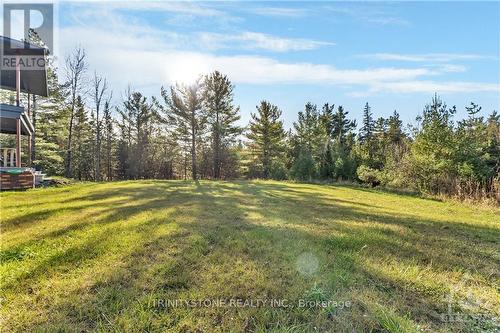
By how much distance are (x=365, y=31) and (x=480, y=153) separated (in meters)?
10.7

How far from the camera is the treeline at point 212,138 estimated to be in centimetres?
1672

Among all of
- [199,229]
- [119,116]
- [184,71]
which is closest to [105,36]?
[199,229]

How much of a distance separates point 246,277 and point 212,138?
25.6m

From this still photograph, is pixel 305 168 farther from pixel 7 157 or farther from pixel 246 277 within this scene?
pixel 246 277

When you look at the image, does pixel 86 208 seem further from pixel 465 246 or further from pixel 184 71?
pixel 184 71

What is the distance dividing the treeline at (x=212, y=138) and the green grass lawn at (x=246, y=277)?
13073mm

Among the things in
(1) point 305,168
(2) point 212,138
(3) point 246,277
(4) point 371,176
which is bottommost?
(3) point 246,277

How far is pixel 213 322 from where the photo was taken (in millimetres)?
1977

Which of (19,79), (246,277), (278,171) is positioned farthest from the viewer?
(278,171)

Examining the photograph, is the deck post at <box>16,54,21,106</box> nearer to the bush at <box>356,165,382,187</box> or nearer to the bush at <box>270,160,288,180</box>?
the bush at <box>356,165,382,187</box>

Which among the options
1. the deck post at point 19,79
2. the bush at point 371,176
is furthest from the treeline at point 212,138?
the deck post at point 19,79

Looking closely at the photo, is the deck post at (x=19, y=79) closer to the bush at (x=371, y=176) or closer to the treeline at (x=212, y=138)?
the treeline at (x=212, y=138)

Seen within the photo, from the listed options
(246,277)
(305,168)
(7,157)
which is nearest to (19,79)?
(7,157)

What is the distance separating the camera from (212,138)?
90.9 feet
